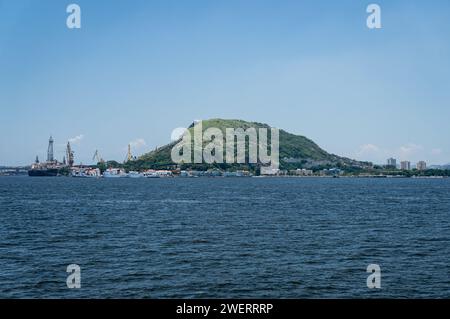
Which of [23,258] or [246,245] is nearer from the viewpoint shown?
[23,258]

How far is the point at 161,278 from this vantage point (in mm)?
30312

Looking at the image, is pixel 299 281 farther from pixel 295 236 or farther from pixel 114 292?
pixel 295 236

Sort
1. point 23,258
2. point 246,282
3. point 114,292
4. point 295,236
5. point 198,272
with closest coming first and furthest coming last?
point 114,292 < point 246,282 < point 198,272 < point 23,258 < point 295,236

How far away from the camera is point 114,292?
26.9 meters
